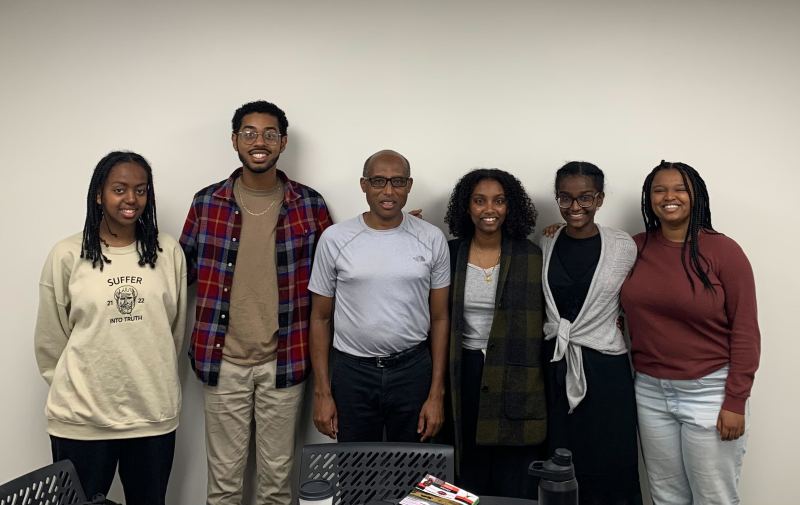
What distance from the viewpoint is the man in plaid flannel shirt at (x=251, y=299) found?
2.55 meters

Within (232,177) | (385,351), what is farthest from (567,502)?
(232,177)

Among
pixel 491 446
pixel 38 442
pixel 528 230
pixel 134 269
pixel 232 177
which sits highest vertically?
pixel 232 177

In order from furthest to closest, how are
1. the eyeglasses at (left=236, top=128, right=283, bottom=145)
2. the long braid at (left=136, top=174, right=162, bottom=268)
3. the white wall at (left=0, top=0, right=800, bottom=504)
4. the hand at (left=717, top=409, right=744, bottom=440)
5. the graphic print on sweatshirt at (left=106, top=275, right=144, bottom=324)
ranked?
the white wall at (left=0, top=0, right=800, bottom=504) < the eyeglasses at (left=236, top=128, right=283, bottom=145) < the long braid at (left=136, top=174, right=162, bottom=268) < the graphic print on sweatshirt at (left=106, top=275, right=144, bottom=324) < the hand at (left=717, top=409, right=744, bottom=440)

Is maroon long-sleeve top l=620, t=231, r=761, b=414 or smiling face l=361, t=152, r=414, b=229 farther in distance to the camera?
smiling face l=361, t=152, r=414, b=229

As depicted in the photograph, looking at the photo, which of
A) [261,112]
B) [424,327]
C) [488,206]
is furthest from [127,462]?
[488,206]

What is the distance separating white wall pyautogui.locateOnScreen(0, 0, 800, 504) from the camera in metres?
2.74

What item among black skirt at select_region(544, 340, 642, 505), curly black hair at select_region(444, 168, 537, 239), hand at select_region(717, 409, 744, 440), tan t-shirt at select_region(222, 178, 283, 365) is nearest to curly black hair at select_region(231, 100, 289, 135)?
tan t-shirt at select_region(222, 178, 283, 365)

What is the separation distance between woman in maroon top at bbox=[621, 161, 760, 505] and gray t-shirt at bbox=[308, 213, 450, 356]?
0.78 m

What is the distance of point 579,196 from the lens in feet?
7.84

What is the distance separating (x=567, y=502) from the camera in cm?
121

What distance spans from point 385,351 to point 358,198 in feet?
2.67

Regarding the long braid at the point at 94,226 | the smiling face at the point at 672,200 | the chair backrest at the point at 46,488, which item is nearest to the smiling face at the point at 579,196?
the smiling face at the point at 672,200

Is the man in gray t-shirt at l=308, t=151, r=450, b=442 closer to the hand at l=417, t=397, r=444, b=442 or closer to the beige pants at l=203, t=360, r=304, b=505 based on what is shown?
the hand at l=417, t=397, r=444, b=442

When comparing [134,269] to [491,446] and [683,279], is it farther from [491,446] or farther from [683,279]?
[683,279]
